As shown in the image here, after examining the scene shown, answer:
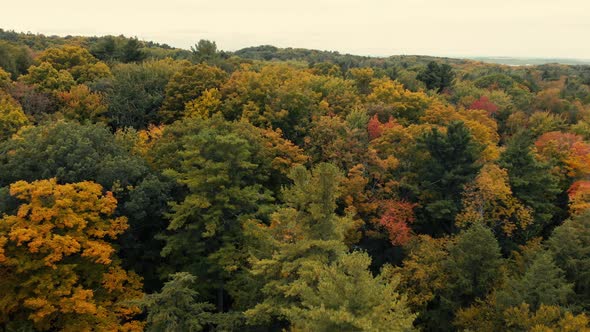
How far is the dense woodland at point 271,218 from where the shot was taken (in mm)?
18250

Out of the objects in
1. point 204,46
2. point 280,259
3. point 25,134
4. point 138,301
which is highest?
point 204,46

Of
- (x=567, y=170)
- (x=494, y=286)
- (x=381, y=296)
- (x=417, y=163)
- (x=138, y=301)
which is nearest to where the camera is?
(x=381, y=296)

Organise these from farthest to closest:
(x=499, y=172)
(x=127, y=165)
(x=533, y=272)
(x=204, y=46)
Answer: (x=204, y=46), (x=499, y=172), (x=127, y=165), (x=533, y=272)

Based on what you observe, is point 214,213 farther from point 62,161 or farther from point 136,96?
point 136,96

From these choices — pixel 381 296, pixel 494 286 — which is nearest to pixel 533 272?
pixel 494 286

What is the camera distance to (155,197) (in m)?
25.2

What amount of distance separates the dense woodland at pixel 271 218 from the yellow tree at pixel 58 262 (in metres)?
0.10

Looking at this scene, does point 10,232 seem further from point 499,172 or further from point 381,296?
point 499,172

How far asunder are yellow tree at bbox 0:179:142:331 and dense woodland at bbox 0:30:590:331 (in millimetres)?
100

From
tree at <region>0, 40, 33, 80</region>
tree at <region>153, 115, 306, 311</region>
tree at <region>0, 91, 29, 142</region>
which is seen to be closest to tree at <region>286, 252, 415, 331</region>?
tree at <region>153, 115, 306, 311</region>

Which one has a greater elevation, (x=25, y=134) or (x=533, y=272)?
(x=25, y=134)

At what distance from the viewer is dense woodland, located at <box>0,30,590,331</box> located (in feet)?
59.9

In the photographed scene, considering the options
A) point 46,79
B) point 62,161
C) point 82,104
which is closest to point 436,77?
point 82,104

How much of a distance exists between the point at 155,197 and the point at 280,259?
10.1m
